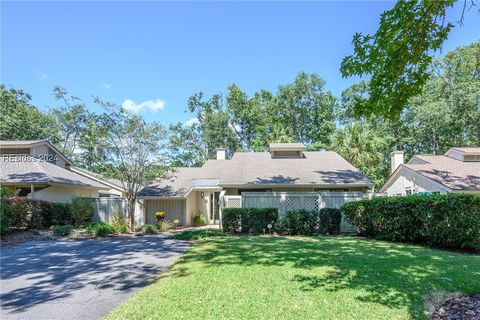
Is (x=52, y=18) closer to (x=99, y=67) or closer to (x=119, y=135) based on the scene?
(x=99, y=67)

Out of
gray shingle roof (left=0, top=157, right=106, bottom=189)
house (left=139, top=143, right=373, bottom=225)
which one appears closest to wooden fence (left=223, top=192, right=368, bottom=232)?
house (left=139, top=143, right=373, bottom=225)

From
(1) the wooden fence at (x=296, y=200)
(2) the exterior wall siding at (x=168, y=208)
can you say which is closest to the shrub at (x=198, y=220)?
(2) the exterior wall siding at (x=168, y=208)

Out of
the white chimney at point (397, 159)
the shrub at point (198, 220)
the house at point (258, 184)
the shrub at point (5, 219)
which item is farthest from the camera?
the white chimney at point (397, 159)

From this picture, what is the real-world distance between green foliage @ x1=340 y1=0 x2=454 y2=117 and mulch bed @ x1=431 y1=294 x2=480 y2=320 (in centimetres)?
295

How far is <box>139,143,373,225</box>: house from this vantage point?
15.6 metres

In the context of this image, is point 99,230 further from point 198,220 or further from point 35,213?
point 198,220

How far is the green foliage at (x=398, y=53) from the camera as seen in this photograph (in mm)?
4492

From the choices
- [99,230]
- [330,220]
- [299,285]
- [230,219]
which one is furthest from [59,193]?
[299,285]

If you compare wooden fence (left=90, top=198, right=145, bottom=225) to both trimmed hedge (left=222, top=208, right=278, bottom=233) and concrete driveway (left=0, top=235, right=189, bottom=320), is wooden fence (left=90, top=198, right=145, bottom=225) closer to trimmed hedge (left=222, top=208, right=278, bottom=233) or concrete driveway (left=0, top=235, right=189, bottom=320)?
trimmed hedge (left=222, top=208, right=278, bottom=233)

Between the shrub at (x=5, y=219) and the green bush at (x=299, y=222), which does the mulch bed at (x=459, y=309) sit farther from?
the shrub at (x=5, y=219)

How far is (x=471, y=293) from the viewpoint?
521 cm

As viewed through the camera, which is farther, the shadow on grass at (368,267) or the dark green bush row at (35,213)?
the dark green bush row at (35,213)

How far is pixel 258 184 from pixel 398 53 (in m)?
13.1

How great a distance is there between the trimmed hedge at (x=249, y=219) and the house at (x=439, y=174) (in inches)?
425
